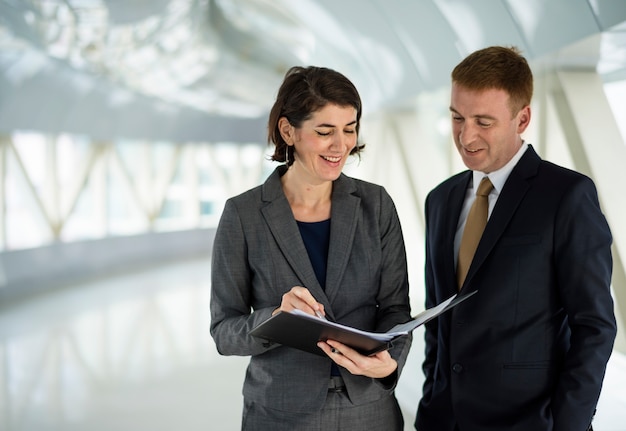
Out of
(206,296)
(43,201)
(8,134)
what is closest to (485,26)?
(206,296)

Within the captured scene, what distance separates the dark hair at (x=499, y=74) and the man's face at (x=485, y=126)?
21 millimetres

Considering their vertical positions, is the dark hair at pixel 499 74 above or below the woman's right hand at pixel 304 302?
above

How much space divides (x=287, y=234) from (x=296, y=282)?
180mm

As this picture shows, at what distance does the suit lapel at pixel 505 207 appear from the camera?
2375 mm

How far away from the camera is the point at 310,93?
8.00 ft

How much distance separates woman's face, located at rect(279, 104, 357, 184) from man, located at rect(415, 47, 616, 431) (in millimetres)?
400

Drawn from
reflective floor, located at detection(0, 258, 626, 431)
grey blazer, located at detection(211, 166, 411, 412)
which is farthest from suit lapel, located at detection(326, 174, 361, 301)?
reflective floor, located at detection(0, 258, 626, 431)

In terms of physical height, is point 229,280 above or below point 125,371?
above

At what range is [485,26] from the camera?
23.1 ft

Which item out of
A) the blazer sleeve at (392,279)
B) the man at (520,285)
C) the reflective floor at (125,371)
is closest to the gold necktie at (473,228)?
the man at (520,285)

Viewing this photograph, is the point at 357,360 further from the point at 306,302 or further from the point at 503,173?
the point at 503,173

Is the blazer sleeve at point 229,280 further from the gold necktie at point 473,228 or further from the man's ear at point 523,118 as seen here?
the man's ear at point 523,118

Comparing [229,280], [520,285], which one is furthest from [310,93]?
[520,285]

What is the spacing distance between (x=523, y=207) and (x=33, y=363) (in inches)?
266
